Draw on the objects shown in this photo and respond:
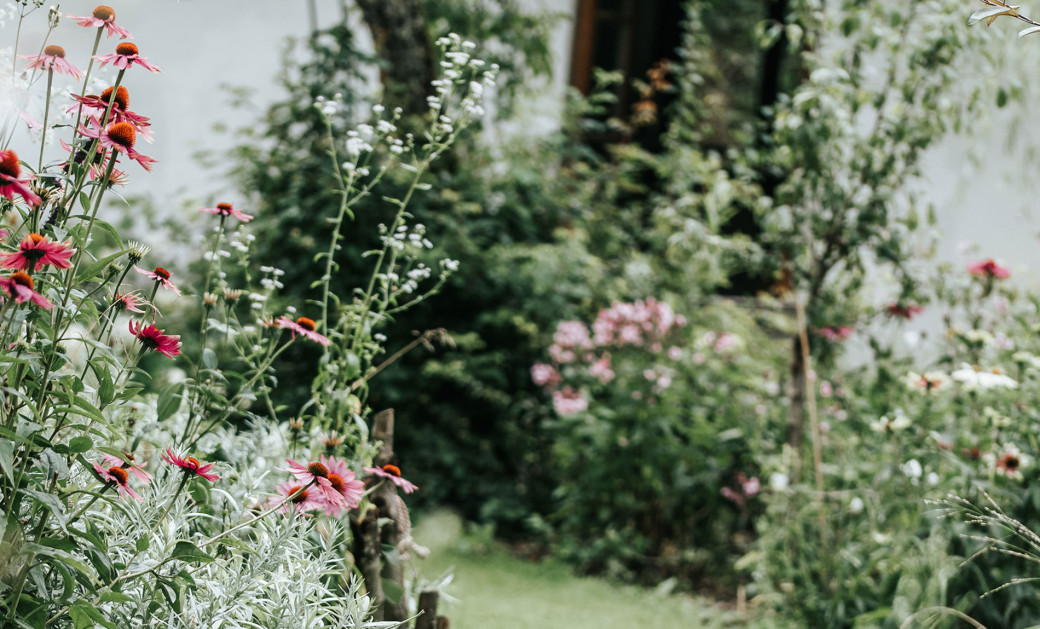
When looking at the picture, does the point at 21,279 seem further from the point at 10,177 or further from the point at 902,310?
the point at 902,310

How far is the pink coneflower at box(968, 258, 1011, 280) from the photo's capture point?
254cm

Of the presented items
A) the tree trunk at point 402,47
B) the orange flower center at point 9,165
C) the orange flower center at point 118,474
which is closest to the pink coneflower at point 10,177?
the orange flower center at point 9,165

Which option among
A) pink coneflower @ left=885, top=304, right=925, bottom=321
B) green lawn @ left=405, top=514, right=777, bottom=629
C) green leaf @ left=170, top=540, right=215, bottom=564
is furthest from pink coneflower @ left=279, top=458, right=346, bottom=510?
pink coneflower @ left=885, top=304, right=925, bottom=321

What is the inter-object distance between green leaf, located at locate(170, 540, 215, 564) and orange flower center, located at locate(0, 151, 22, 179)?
465 mm

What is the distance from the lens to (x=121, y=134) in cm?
102

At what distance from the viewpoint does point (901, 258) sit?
2.68 m

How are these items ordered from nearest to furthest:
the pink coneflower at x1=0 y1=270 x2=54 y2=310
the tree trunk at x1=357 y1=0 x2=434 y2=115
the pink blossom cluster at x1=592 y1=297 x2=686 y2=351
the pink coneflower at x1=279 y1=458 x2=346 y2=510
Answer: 1. the pink coneflower at x1=0 y1=270 x2=54 y2=310
2. the pink coneflower at x1=279 y1=458 x2=346 y2=510
3. the pink blossom cluster at x1=592 y1=297 x2=686 y2=351
4. the tree trunk at x1=357 y1=0 x2=434 y2=115

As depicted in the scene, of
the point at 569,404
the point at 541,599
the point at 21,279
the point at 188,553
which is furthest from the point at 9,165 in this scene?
the point at 569,404

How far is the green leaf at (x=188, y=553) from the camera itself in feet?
3.35

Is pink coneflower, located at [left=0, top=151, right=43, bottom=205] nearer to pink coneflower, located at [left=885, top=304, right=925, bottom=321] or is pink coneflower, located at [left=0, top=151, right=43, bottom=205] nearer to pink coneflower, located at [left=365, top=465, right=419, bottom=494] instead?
pink coneflower, located at [left=365, top=465, right=419, bottom=494]

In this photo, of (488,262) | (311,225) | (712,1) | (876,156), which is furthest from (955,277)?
(712,1)

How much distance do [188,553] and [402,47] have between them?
3132 millimetres

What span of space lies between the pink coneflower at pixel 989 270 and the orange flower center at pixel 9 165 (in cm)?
253

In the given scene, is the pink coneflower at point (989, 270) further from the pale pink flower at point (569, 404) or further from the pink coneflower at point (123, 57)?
the pink coneflower at point (123, 57)
